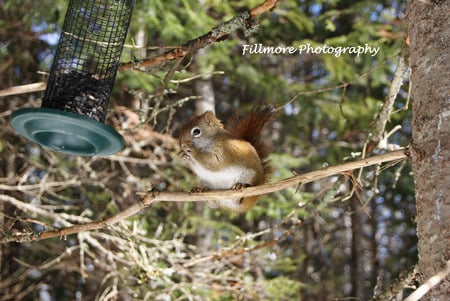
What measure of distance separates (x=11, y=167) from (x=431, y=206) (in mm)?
4501

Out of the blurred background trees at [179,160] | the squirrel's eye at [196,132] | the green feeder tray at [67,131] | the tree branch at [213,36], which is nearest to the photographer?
the green feeder tray at [67,131]

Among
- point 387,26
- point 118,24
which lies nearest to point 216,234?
point 387,26

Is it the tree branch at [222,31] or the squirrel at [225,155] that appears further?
the squirrel at [225,155]

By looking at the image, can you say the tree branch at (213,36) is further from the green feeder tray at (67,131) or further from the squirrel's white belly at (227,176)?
the squirrel's white belly at (227,176)

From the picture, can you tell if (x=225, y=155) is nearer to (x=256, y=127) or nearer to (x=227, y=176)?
(x=227, y=176)

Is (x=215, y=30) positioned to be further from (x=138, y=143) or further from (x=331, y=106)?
(x=331, y=106)

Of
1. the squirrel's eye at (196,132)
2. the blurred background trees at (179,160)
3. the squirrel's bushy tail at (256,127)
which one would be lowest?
the squirrel's eye at (196,132)

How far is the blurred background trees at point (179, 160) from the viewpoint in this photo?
4.41m

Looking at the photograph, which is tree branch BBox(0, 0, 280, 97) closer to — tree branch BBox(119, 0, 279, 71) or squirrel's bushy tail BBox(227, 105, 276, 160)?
tree branch BBox(119, 0, 279, 71)

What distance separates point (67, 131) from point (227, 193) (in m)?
0.63

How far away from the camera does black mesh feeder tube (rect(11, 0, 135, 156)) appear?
7.27 feet

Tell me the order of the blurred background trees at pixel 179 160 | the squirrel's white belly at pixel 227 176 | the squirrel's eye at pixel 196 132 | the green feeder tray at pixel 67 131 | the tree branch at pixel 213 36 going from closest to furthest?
the green feeder tray at pixel 67 131 < the tree branch at pixel 213 36 < the squirrel's white belly at pixel 227 176 < the squirrel's eye at pixel 196 132 < the blurred background trees at pixel 179 160

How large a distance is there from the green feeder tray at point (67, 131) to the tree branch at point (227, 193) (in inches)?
9.9

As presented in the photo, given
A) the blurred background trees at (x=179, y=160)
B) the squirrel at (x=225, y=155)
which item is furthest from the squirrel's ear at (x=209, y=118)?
the blurred background trees at (x=179, y=160)
